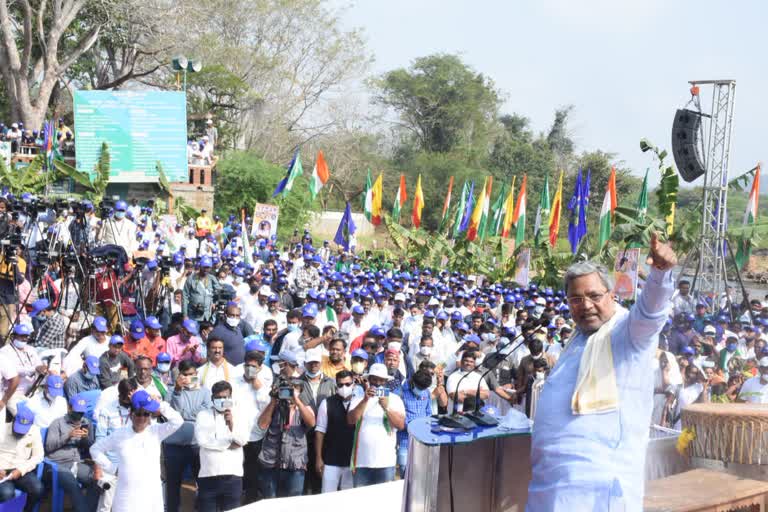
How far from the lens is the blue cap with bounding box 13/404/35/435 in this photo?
6730mm

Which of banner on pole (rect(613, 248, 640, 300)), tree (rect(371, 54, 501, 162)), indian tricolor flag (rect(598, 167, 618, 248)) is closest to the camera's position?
banner on pole (rect(613, 248, 640, 300))

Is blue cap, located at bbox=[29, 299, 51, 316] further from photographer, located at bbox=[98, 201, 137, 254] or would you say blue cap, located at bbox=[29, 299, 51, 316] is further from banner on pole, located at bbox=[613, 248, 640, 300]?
banner on pole, located at bbox=[613, 248, 640, 300]

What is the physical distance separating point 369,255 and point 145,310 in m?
13.8

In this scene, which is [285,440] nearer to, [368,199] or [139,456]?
[139,456]

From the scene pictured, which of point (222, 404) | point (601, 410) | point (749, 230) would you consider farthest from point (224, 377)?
point (749, 230)

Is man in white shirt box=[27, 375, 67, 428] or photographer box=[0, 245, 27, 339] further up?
photographer box=[0, 245, 27, 339]

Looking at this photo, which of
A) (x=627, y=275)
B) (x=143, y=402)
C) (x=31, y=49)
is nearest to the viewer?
(x=143, y=402)

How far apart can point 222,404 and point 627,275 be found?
24.9 ft

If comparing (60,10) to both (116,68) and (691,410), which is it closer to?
(116,68)

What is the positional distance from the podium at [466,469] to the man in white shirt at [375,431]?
3.20 metres

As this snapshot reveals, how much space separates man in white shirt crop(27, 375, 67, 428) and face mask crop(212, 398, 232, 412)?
139 cm

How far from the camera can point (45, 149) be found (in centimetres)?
2197

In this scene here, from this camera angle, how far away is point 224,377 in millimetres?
7801

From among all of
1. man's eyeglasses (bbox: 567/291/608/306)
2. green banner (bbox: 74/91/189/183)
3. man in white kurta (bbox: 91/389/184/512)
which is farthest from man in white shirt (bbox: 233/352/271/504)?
green banner (bbox: 74/91/189/183)
